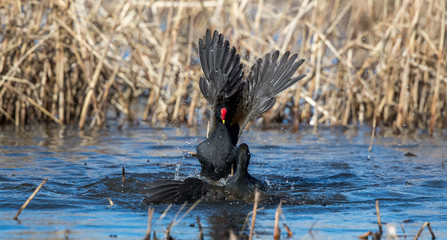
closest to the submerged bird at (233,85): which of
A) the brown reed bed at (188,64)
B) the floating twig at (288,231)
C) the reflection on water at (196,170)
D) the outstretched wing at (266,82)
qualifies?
the outstretched wing at (266,82)

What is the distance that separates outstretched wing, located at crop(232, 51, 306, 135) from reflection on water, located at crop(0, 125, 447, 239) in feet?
2.51

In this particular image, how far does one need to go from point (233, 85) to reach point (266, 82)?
0.32 m

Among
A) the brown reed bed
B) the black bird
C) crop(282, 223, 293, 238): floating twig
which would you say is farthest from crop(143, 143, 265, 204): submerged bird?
the brown reed bed

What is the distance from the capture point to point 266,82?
20.0 feet

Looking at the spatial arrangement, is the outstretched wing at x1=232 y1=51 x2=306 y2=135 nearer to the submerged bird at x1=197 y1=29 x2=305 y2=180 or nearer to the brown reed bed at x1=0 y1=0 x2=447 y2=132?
the submerged bird at x1=197 y1=29 x2=305 y2=180

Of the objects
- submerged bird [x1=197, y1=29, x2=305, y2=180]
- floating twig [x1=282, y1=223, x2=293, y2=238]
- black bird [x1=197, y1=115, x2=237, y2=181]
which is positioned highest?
submerged bird [x1=197, y1=29, x2=305, y2=180]

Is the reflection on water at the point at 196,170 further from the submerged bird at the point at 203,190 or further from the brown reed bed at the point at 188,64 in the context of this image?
the brown reed bed at the point at 188,64

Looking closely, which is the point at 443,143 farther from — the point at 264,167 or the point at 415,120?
the point at 264,167

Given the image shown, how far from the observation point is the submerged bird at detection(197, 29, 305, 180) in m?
5.81

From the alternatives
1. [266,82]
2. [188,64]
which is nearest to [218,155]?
[266,82]

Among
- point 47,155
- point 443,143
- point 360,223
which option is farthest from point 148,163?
point 443,143

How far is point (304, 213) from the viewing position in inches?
182

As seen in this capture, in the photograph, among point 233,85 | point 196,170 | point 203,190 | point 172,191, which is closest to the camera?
point 172,191

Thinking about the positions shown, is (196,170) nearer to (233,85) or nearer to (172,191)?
(233,85)
